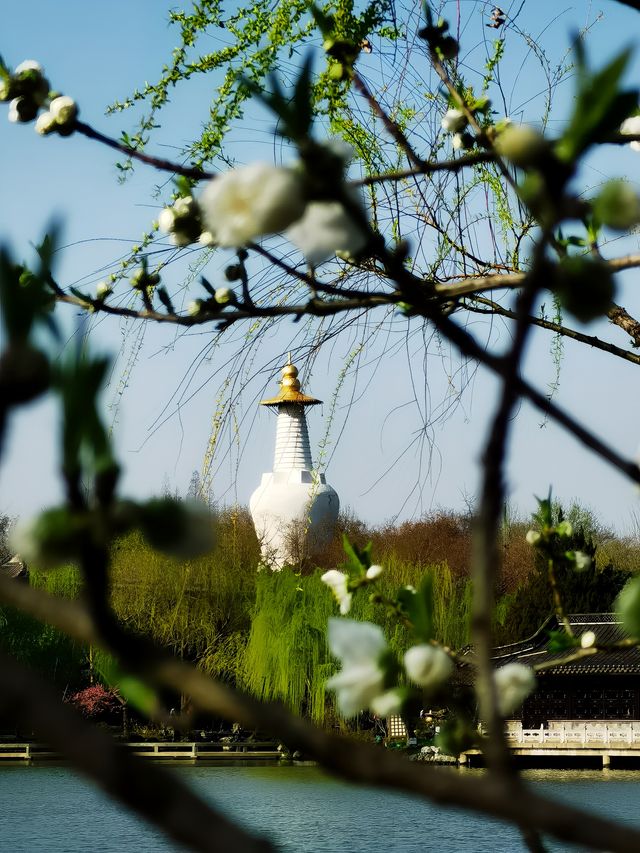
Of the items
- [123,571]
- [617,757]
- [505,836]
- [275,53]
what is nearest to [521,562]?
[617,757]

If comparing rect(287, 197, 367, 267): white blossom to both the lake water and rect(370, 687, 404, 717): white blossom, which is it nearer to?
rect(370, 687, 404, 717): white blossom

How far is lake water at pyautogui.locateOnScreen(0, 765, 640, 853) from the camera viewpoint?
1598 cm

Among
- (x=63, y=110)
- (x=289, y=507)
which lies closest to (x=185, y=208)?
(x=63, y=110)

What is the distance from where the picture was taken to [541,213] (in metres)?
0.40

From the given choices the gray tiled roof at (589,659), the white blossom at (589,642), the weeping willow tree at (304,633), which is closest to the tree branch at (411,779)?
the white blossom at (589,642)

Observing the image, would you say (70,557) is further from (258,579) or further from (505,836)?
(258,579)

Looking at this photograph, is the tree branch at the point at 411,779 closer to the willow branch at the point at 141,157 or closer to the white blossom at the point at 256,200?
the white blossom at the point at 256,200

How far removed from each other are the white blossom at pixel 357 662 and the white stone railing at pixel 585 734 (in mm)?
25331

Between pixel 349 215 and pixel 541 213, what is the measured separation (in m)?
0.12

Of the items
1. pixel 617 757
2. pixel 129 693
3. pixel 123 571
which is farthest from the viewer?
pixel 123 571

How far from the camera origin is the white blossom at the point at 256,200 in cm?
46

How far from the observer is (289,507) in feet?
107

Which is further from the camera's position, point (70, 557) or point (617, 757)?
point (617, 757)

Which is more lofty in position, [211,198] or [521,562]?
[521,562]
